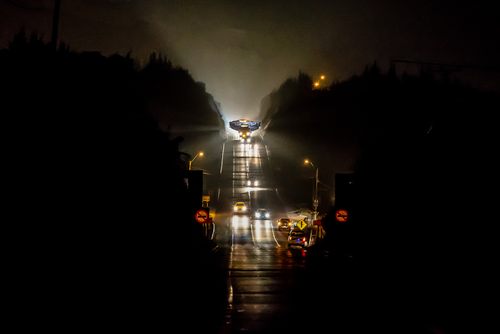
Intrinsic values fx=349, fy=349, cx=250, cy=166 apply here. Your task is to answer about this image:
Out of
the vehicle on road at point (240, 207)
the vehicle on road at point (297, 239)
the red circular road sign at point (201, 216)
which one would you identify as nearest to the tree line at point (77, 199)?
the red circular road sign at point (201, 216)

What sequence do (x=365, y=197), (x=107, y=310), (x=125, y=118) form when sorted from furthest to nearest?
(x=365, y=197) < (x=125, y=118) < (x=107, y=310)

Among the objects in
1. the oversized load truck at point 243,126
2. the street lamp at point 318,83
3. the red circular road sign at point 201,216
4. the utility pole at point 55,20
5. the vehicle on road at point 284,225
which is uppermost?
the street lamp at point 318,83

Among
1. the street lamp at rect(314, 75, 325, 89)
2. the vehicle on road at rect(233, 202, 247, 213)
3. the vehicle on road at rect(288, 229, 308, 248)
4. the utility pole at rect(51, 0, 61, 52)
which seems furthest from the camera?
the street lamp at rect(314, 75, 325, 89)

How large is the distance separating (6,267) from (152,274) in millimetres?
4439

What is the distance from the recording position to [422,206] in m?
19.1

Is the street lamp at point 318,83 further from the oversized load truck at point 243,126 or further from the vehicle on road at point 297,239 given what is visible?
the vehicle on road at point 297,239

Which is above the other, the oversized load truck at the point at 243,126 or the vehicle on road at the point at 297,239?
the oversized load truck at the point at 243,126

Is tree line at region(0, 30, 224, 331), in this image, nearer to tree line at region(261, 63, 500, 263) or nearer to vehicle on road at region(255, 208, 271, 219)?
tree line at region(261, 63, 500, 263)

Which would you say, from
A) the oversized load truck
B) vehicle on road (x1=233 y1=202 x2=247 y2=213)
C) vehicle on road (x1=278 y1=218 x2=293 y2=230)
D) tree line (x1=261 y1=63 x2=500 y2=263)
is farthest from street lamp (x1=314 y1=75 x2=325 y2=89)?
vehicle on road (x1=278 y1=218 x2=293 y2=230)

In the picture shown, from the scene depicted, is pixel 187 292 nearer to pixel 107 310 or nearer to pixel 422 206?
pixel 107 310

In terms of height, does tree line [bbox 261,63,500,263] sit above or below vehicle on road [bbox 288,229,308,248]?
above

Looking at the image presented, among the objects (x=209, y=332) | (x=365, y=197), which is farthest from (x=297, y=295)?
(x=365, y=197)

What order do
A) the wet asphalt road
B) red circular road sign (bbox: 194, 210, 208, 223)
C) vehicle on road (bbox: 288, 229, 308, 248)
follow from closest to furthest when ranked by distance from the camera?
the wet asphalt road
red circular road sign (bbox: 194, 210, 208, 223)
vehicle on road (bbox: 288, 229, 308, 248)

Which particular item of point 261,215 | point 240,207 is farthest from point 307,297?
point 240,207
